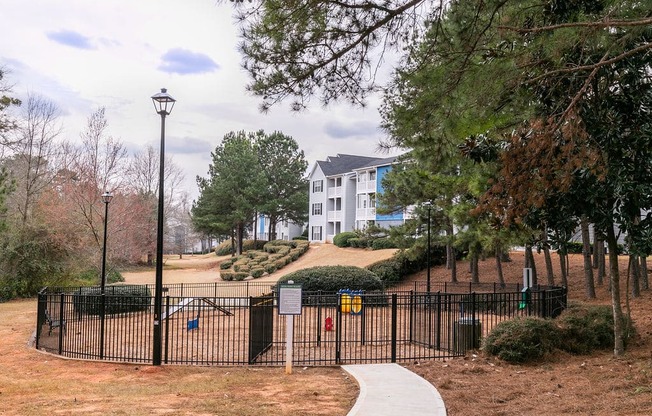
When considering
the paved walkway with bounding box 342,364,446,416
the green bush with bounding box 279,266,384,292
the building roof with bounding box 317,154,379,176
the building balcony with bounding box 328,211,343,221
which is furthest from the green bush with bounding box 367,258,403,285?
the building roof with bounding box 317,154,379,176

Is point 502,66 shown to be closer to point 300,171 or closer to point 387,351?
point 387,351

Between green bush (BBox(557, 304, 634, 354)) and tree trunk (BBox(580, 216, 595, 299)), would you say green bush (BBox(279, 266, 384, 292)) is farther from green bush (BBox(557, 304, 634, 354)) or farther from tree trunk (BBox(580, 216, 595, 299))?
green bush (BBox(557, 304, 634, 354))

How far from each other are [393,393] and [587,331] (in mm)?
5175

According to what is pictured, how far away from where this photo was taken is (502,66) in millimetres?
8438

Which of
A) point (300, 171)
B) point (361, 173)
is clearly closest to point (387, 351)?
point (361, 173)

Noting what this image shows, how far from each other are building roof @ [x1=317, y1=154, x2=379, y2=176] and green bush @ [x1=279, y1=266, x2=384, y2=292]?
35.3 m

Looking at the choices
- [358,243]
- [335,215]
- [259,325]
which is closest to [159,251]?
[259,325]

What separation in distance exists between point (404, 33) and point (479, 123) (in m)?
2.26

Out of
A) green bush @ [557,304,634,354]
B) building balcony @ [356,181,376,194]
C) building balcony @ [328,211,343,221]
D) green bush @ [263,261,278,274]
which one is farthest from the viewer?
building balcony @ [328,211,343,221]

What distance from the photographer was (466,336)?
1181 centimetres

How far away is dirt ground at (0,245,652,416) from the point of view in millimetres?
7344

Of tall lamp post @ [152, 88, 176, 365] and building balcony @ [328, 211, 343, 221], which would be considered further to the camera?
building balcony @ [328, 211, 343, 221]

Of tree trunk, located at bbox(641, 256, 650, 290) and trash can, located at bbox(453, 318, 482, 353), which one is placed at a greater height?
tree trunk, located at bbox(641, 256, 650, 290)

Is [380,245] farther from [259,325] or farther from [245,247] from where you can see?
[259,325]
